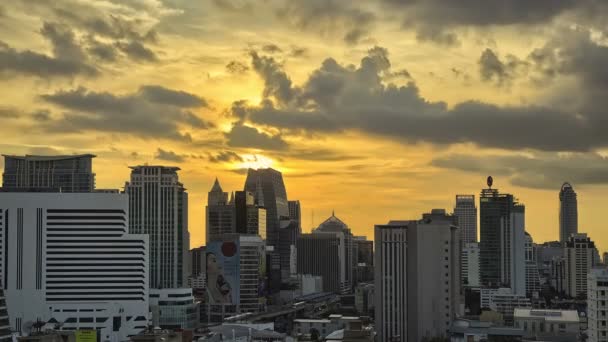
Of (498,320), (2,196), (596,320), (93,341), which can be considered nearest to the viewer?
(596,320)

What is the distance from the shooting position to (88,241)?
119438mm

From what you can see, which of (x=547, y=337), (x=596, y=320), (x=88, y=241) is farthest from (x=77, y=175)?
(x=596, y=320)

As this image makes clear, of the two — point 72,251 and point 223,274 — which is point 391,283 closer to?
point 72,251

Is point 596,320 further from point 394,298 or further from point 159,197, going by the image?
point 159,197

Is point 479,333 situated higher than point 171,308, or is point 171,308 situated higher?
point 171,308

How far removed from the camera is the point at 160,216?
589 ft

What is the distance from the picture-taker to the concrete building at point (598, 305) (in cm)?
5700

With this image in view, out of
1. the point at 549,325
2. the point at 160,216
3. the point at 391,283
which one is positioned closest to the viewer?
the point at 549,325

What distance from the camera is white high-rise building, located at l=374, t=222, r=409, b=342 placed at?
107562 mm

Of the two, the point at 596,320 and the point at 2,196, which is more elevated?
the point at 2,196

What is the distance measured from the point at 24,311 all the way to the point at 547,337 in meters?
52.9

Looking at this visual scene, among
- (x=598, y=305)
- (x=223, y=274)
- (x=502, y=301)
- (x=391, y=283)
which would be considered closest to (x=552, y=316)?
(x=391, y=283)

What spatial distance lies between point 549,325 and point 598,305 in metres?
52.5

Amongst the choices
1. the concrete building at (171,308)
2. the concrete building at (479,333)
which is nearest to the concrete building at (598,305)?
the concrete building at (479,333)
